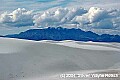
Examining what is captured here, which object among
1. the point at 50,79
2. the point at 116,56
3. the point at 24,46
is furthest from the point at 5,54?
the point at 116,56

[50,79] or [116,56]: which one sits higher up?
[50,79]

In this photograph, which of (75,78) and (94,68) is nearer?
(75,78)

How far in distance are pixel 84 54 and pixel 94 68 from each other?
10360mm

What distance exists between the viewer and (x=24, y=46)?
196 feet

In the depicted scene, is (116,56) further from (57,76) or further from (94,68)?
(57,76)

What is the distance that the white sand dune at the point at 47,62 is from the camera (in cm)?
4106

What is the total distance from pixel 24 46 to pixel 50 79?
2286 centimetres

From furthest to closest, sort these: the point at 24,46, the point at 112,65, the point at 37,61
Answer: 1. the point at 24,46
2. the point at 112,65
3. the point at 37,61

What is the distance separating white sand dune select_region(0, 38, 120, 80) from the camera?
41.1m

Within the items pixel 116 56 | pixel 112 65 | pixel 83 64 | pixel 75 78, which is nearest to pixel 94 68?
pixel 83 64

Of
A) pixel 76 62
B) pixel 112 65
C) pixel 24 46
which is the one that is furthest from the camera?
pixel 24 46

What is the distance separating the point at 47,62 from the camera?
161ft

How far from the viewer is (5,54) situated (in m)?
49.7

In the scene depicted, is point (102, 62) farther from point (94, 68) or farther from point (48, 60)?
point (48, 60)
